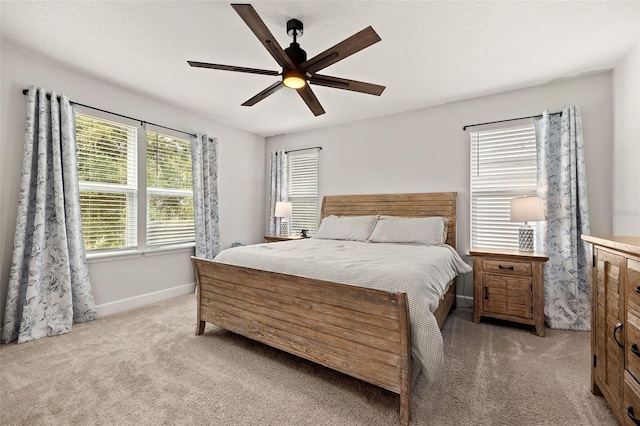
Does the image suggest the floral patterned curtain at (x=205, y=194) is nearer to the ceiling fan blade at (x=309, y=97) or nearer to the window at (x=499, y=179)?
the ceiling fan blade at (x=309, y=97)

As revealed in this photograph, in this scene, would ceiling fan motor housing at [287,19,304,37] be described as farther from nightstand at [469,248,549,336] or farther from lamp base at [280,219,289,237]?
lamp base at [280,219,289,237]

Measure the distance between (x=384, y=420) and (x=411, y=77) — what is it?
2.96 metres

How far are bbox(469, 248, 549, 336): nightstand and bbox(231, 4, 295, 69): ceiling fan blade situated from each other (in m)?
2.55

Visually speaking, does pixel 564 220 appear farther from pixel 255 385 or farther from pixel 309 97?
pixel 255 385

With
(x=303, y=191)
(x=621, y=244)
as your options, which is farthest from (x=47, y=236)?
(x=621, y=244)

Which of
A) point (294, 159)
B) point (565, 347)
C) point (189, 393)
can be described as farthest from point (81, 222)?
point (565, 347)

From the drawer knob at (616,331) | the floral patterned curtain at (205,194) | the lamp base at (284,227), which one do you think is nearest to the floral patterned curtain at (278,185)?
the lamp base at (284,227)

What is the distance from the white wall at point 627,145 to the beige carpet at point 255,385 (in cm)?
116

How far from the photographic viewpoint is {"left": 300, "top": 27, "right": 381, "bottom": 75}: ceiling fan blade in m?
1.69

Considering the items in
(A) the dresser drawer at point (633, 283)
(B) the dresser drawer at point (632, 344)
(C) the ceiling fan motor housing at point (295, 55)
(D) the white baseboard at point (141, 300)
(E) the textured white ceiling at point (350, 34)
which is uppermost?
(E) the textured white ceiling at point (350, 34)

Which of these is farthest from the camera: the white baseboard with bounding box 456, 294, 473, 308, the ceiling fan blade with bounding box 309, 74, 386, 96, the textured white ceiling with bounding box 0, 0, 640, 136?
the white baseboard with bounding box 456, 294, 473, 308

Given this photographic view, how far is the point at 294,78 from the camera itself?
2.07m

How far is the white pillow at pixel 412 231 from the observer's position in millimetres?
3219

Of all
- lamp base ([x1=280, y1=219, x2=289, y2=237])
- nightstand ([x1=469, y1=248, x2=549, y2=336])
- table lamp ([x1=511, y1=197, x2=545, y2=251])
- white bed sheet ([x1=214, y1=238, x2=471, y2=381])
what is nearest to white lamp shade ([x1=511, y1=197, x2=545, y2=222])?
table lamp ([x1=511, y1=197, x2=545, y2=251])
